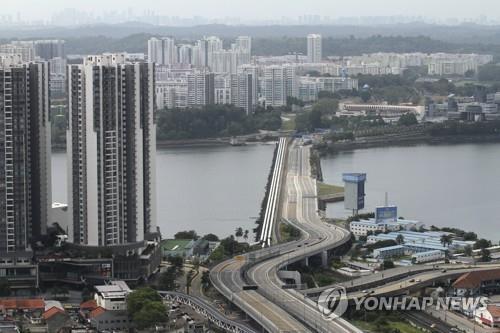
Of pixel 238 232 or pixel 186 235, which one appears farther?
pixel 238 232

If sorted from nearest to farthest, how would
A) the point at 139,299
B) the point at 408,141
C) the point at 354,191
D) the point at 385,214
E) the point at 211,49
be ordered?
the point at 139,299
the point at 385,214
the point at 354,191
the point at 408,141
the point at 211,49

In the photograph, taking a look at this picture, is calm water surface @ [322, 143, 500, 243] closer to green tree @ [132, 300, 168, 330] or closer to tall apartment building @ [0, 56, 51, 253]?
tall apartment building @ [0, 56, 51, 253]

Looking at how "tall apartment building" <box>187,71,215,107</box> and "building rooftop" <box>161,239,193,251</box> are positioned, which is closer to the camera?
"building rooftop" <box>161,239,193,251</box>

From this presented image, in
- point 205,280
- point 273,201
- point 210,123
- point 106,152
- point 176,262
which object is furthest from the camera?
point 210,123

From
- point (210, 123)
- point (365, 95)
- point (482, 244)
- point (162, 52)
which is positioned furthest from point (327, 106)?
point (482, 244)

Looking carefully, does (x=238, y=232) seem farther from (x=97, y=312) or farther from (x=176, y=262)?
(x=97, y=312)

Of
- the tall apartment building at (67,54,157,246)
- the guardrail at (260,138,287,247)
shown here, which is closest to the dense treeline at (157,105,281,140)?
the guardrail at (260,138,287,247)

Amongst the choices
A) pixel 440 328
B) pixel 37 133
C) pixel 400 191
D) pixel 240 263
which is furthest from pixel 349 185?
pixel 440 328
